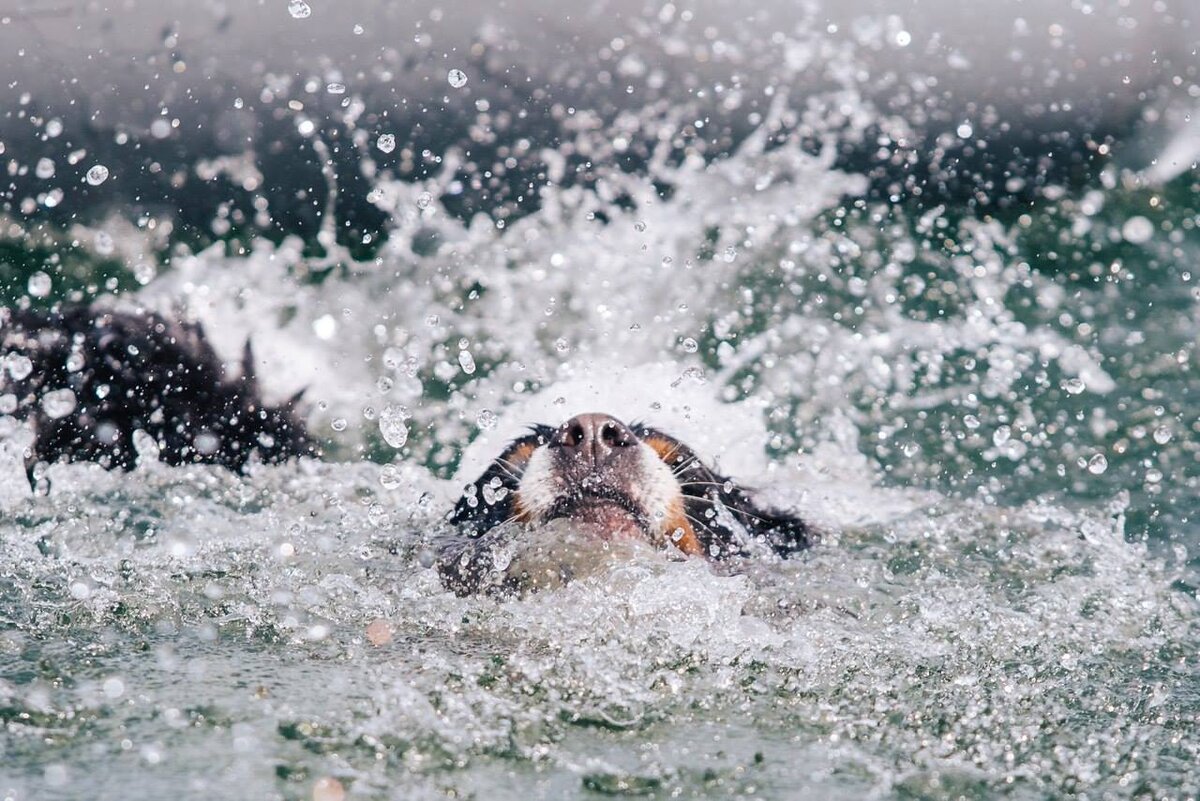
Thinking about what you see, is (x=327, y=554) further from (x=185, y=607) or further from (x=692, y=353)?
(x=692, y=353)

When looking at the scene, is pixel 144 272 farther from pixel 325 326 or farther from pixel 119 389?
pixel 119 389

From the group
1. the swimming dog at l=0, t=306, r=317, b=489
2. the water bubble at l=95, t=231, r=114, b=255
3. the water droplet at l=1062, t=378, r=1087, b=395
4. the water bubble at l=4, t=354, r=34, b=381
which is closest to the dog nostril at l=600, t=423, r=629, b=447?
the swimming dog at l=0, t=306, r=317, b=489

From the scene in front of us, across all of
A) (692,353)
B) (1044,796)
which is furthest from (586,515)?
(692,353)

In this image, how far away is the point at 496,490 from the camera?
176 inches

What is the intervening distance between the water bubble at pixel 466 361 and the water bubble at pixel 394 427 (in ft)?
2.15

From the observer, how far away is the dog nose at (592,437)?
13.4 ft

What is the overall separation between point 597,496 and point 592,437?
0.75 feet

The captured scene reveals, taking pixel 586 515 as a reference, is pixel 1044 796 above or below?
below

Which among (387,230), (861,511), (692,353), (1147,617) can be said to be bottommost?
(1147,617)

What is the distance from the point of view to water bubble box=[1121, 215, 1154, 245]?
8.23m

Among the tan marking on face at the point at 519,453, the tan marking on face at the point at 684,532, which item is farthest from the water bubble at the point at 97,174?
the tan marking on face at the point at 684,532

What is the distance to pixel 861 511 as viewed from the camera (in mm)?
5430

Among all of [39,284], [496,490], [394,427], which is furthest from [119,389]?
[39,284]

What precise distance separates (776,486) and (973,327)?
2.87 meters
